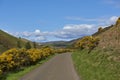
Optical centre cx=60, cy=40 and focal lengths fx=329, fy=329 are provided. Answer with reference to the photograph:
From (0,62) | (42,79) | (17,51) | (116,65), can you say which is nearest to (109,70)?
(116,65)

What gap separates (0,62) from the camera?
40.1 metres

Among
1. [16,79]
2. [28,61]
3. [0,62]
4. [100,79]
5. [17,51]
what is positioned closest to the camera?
[100,79]

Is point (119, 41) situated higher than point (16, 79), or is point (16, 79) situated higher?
point (119, 41)

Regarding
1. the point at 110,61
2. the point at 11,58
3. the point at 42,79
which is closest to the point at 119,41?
the point at 110,61

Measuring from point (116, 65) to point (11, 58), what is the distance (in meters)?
17.3

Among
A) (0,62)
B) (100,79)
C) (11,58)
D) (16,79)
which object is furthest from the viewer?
(11,58)

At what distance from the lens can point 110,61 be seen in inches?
1371

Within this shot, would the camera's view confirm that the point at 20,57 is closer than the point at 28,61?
Yes

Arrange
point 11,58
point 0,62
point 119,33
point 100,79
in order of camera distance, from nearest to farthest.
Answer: point 100,79, point 0,62, point 11,58, point 119,33

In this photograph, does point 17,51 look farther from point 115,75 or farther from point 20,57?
point 115,75

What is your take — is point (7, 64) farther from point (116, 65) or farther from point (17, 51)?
point (116, 65)

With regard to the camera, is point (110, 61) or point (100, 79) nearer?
point (100, 79)

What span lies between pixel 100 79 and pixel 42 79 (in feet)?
22.5

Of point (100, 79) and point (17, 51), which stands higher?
point (17, 51)
